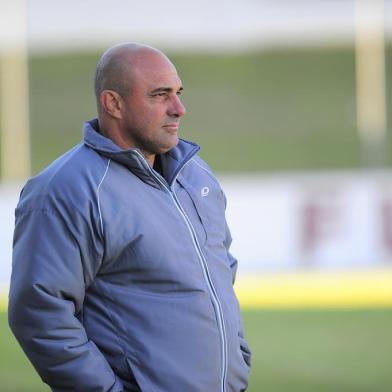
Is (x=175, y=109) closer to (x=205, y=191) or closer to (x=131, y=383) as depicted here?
(x=205, y=191)

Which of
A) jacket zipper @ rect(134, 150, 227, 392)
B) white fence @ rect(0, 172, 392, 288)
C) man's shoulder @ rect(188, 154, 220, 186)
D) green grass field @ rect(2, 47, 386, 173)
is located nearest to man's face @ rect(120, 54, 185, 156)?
jacket zipper @ rect(134, 150, 227, 392)

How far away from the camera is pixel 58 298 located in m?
2.54

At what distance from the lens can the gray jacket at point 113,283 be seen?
254 centimetres

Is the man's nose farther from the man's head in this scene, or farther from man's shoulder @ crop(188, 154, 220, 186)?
man's shoulder @ crop(188, 154, 220, 186)

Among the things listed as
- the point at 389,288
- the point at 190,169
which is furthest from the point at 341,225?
the point at 190,169

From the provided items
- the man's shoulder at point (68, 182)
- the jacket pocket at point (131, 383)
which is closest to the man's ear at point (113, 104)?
the man's shoulder at point (68, 182)

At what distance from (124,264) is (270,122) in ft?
34.2

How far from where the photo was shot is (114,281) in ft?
8.60

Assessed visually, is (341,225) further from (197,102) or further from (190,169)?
(190,169)

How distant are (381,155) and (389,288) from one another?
268 centimetres

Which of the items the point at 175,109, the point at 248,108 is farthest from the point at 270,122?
the point at 175,109

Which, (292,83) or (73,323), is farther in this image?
(292,83)

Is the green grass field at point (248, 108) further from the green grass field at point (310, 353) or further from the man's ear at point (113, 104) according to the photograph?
the man's ear at point (113, 104)

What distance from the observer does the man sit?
255cm
